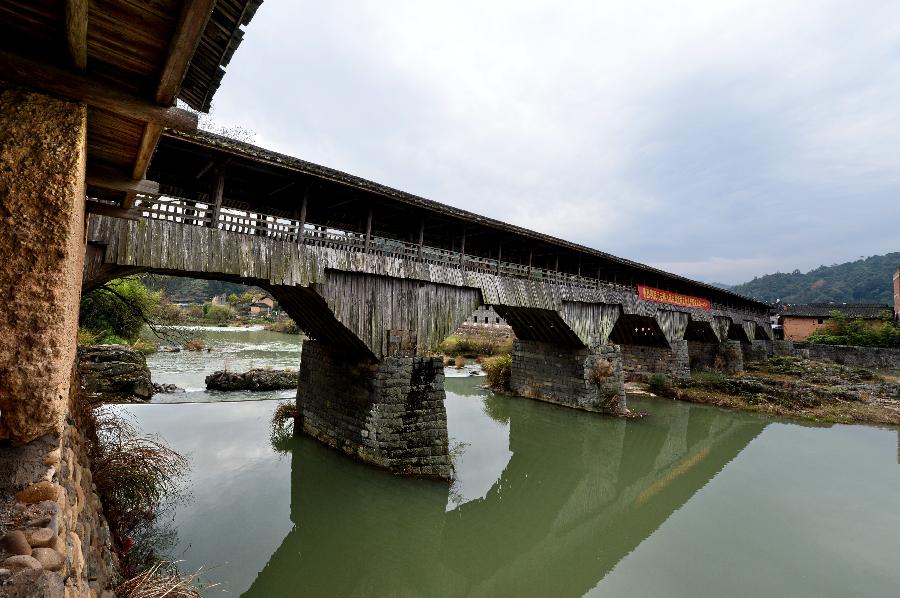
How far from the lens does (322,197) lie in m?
9.78

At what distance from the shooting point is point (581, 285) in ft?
49.5

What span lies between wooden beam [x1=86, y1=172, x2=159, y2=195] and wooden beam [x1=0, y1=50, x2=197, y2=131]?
1.26 metres

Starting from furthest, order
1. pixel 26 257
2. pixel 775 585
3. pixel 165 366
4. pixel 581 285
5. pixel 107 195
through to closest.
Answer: pixel 165 366 < pixel 581 285 < pixel 775 585 < pixel 107 195 < pixel 26 257

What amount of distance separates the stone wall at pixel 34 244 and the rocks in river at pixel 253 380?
1461 centimetres

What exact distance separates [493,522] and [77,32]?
27.1 feet

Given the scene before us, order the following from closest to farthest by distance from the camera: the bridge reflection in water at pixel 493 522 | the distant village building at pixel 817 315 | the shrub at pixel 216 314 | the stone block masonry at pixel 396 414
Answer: the bridge reflection in water at pixel 493 522 → the stone block masonry at pixel 396 414 → the distant village building at pixel 817 315 → the shrub at pixel 216 314

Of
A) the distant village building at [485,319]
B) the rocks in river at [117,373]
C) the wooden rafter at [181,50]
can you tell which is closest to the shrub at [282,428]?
the rocks in river at [117,373]

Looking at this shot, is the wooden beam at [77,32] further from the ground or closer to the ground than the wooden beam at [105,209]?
further from the ground

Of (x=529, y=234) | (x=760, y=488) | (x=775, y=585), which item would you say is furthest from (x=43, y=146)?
(x=760, y=488)

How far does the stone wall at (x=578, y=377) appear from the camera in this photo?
50.6 ft

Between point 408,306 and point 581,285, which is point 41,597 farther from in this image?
point 581,285

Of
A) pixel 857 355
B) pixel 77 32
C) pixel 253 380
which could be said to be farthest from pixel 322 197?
pixel 857 355

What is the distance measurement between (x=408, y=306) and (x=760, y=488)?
9.28m

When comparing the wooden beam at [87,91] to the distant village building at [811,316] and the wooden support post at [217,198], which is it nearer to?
the wooden support post at [217,198]
